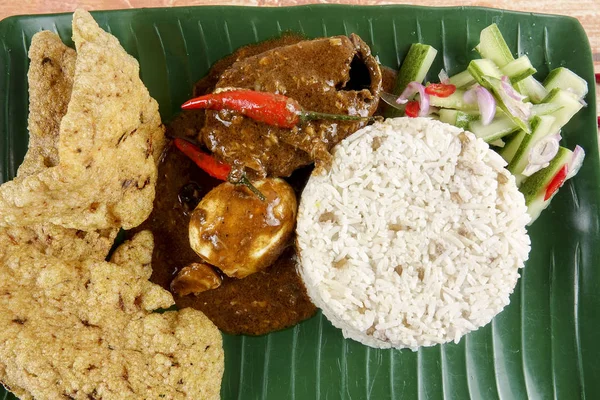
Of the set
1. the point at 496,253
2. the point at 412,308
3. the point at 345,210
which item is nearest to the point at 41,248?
the point at 345,210

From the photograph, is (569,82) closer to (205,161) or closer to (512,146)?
(512,146)

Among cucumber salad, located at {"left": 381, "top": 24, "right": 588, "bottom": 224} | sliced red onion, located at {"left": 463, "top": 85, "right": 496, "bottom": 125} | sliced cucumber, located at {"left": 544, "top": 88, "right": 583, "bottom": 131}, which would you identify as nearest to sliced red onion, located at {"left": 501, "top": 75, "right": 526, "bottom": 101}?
cucumber salad, located at {"left": 381, "top": 24, "right": 588, "bottom": 224}

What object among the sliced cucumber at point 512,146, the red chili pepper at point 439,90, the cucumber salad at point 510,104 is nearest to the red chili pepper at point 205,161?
the cucumber salad at point 510,104

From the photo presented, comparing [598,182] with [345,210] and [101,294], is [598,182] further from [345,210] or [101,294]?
[101,294]

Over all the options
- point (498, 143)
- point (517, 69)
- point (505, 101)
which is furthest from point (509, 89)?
point (498, 143)

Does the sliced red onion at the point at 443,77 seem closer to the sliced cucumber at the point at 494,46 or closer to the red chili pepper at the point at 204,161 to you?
the sliced cucumber at the point at 494,46

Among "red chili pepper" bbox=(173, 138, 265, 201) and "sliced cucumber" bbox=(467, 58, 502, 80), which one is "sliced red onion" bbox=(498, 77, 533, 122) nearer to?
"sliced cucumber" bbox=(467, 58, 502, 80)

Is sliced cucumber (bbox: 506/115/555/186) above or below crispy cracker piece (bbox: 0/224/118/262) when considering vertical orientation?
below
